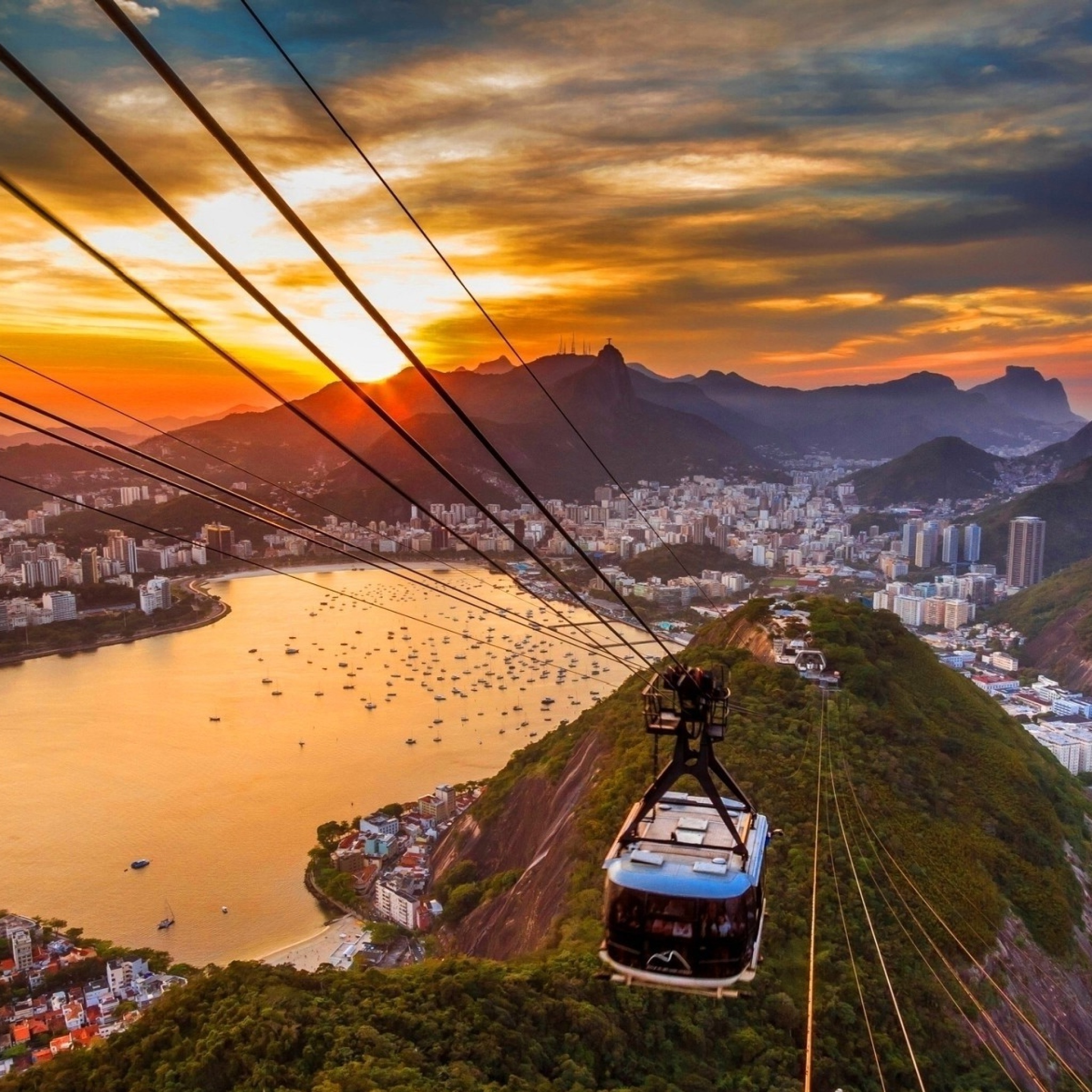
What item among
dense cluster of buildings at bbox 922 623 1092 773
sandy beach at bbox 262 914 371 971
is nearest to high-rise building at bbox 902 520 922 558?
dense cluster of buildings at bbox 922 623 1092 773

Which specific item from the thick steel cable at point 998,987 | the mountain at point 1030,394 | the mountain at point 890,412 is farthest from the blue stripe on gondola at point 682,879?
the mountain at point 1030,394

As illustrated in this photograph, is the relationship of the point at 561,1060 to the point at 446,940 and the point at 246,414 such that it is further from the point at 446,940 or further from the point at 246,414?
the point at 246,414

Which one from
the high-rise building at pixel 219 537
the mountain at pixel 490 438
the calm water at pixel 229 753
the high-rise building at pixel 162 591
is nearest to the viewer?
the calm water at pixel 229 753

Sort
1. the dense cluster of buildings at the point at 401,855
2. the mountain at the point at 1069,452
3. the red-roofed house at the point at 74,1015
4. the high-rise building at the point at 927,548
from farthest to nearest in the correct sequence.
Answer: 1. the mountain at the point at 1069,452
2. the high-rise building at the point at 927,548
3. the dense cluster of buildings at the point at 401,855
4. the red-roofed house at the point at 74,1015

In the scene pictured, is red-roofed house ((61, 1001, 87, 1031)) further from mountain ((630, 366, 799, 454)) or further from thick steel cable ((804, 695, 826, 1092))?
mountain ((630, 366, 799, 454))

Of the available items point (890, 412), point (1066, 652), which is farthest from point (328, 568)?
point (890, 412)

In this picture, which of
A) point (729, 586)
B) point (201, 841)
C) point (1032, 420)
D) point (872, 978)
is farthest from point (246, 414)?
point (1032, 420)

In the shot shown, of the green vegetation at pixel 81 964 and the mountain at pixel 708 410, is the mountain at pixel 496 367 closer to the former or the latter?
the mountain at pixel 708 410
